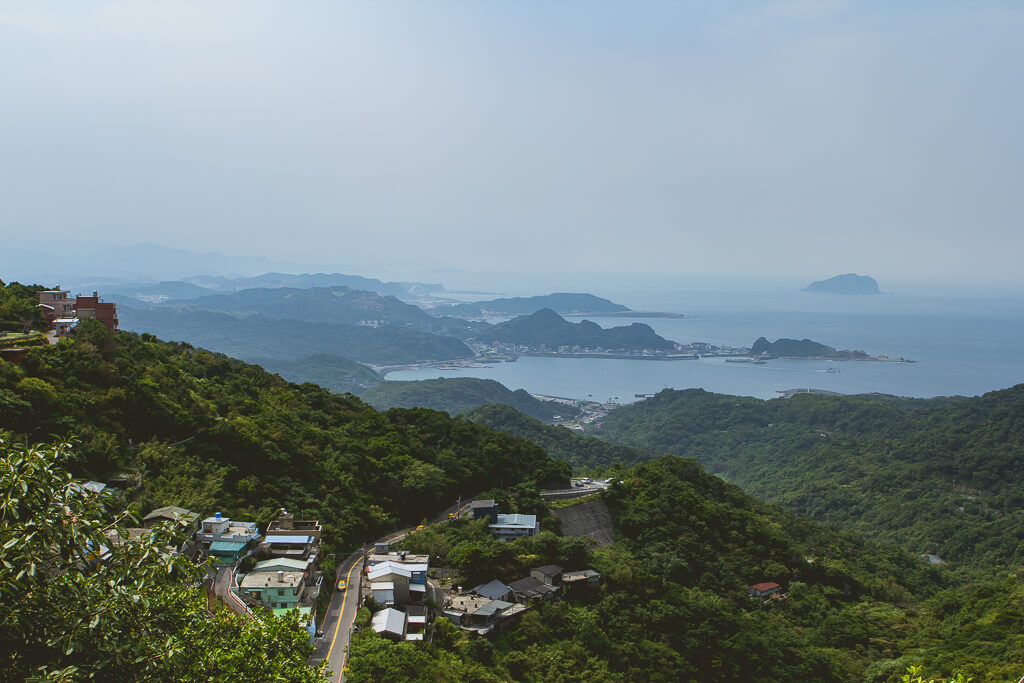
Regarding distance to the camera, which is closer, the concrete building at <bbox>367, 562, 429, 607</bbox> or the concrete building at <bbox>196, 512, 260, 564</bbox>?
the concrete building at <bbox>196, 512, 260, 564</bbox>

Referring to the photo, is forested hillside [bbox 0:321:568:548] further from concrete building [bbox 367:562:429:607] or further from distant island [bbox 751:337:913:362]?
distant island [bbox 751:337:913:362]

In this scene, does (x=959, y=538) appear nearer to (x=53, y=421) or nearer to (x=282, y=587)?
(x=282, y=587)

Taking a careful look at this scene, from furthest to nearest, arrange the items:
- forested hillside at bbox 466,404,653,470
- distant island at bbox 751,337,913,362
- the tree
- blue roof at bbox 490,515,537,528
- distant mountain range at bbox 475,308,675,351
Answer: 1. distant mountain range at bbox 475,308,675,351
2. distant island at bbox 751,337,913,362
3. forested hillside at bbox 466,404,653,470
4. blue roof at bbox 490,515,537,528
5. the tree

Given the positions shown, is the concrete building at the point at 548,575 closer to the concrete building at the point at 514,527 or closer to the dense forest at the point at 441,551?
the dense forest at the point at 441,551

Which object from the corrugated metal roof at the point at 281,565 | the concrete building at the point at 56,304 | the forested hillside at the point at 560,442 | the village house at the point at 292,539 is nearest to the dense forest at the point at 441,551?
the village house at the point at 292,539

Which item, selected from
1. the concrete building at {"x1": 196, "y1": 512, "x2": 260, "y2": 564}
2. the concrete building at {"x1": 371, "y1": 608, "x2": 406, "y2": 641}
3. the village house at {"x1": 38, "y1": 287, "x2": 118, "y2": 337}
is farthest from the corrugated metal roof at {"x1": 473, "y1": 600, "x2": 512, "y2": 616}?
the village house at {"x1": 38, "y1": 287, "x2": 118, "y2": 337}

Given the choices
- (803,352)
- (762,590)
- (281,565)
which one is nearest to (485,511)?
(281,565)

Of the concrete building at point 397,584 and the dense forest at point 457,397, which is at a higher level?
the concrete building at point 397,584

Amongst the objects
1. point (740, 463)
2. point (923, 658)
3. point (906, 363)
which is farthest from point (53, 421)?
point (906, 363)
